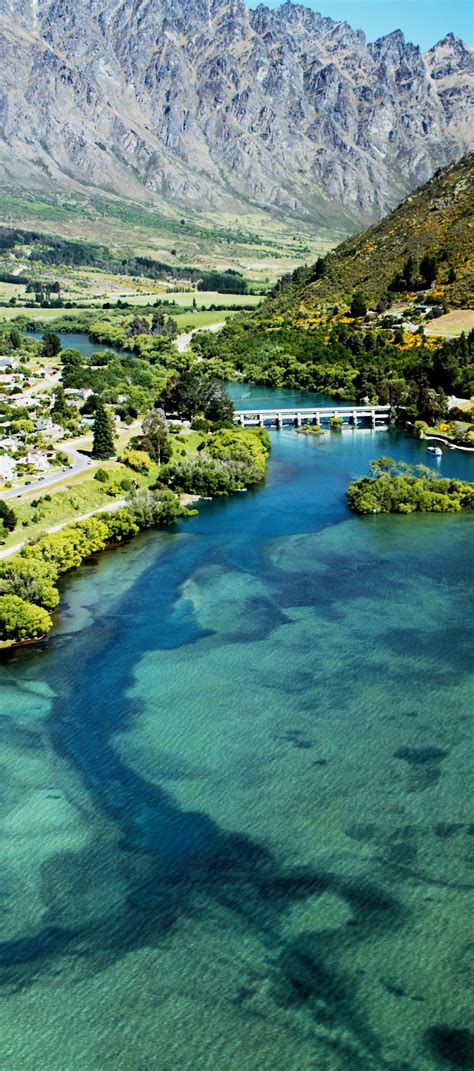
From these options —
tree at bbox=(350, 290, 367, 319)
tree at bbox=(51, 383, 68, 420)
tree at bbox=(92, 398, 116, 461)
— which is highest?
tree at bbox=(350, 290, 367, 319)

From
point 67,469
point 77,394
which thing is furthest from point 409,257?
point 67,469

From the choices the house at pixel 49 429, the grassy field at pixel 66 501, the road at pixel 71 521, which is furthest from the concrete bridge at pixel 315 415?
the road at pixel 71 521

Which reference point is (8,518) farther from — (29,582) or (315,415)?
(315,415)

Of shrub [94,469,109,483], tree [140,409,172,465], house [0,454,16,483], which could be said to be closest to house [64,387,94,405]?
tree [140,409,172,465]

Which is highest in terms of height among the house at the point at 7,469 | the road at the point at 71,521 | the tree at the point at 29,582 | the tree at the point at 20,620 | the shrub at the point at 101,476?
the house at the point at 7,469

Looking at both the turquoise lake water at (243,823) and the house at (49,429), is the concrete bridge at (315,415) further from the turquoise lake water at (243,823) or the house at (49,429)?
the turquoise lake water at (243,823)

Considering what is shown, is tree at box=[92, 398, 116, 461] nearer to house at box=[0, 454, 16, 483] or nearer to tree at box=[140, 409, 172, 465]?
tree at box=[140, 409, 172, 465]

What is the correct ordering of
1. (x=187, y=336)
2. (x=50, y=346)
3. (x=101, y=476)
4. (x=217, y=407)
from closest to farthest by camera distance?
(x=101, y=476), (x=217, y=407), (x=50, y=346), (x=187, y=336)
